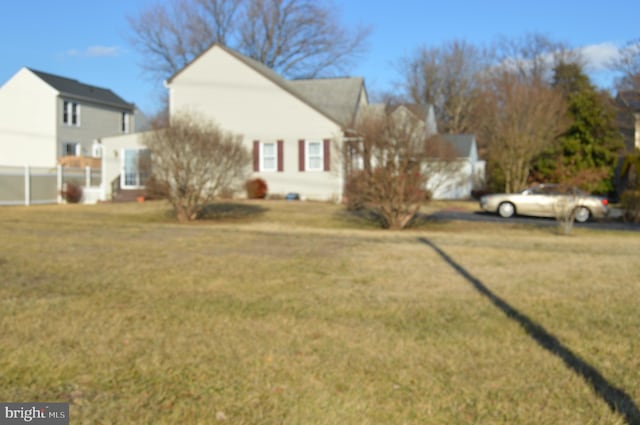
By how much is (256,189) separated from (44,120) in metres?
17.5

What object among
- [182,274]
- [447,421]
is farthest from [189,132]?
[447,421]

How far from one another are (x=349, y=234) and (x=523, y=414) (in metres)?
10.9

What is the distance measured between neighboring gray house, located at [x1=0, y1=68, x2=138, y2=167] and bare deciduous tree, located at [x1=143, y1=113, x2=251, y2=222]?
20.8 meters

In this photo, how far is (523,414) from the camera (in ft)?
13.0

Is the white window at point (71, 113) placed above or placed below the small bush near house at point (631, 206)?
above

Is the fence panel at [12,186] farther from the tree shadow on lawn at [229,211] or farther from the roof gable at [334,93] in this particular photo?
the roof gable at [334,93]

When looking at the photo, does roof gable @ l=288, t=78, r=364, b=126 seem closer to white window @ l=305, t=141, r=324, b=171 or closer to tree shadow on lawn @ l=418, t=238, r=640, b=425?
white window @ l=305, t=141, r=324, b=171

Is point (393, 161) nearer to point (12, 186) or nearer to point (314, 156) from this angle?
point (314, 156)

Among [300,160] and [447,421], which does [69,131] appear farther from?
[447,421]

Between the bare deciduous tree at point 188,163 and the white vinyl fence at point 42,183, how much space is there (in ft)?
36.8

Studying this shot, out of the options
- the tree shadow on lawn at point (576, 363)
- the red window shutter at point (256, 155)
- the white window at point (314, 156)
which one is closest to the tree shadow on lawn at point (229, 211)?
the red window shutter at point (256, 155)

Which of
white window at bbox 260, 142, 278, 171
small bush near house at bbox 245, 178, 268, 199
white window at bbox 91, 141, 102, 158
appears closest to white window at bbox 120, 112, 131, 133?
white window at bbox 91, 141, 102, 158

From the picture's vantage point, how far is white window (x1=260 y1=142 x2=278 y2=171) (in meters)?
27.0

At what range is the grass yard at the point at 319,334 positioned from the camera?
13.4 ft
